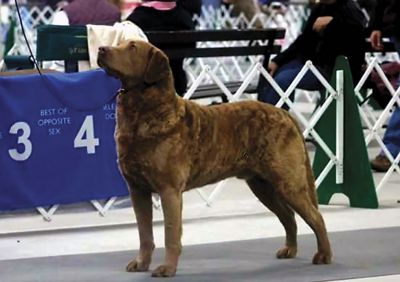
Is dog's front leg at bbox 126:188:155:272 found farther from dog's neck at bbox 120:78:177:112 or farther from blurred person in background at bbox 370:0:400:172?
blurred person in background at bbox 370:0:400:172

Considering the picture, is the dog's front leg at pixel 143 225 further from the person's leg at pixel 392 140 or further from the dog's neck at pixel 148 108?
the person's leg at pixel 392 140

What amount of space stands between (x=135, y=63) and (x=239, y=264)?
1048 mm

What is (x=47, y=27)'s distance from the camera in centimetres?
550

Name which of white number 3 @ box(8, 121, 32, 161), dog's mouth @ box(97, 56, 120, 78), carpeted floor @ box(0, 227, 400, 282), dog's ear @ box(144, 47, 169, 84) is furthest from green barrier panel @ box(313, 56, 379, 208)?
dog's mouth @ box(97, 56, 120, 78)

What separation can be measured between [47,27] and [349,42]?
2493mm

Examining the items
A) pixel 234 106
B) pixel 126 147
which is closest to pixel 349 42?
pixel 234 106

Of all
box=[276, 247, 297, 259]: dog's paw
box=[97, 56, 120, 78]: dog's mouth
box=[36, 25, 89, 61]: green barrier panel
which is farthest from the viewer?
box=[36, 25, 89, 61]: green barrier panel

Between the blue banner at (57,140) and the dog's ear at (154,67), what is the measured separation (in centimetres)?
137

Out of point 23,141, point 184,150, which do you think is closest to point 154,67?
point 184,150

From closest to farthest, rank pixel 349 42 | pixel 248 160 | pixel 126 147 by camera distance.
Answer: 1. pixel 126 147
2. pixel 248 160
3. pixel 349 42

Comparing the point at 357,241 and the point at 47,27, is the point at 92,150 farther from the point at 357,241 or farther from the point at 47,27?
the point at 357,241

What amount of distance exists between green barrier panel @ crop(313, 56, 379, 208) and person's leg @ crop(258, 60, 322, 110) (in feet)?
3.24

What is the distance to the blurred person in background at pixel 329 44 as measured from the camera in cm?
703

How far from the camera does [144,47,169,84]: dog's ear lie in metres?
3.91
